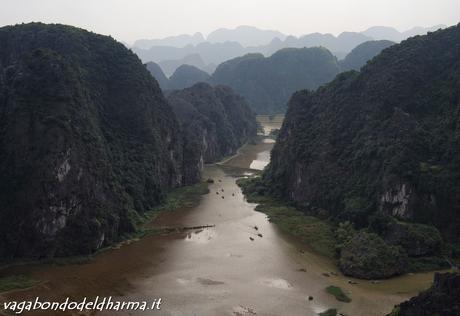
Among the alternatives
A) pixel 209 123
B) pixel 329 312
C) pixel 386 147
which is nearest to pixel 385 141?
pixel 386 147

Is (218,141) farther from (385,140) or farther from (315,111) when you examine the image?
(385,140)

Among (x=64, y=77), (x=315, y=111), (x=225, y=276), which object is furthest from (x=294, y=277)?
(x=315, y=111)

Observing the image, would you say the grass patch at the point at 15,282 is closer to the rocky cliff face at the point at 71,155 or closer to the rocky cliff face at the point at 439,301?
the rocky cliff face at the point at 71,155

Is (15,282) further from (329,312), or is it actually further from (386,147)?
(386,147)

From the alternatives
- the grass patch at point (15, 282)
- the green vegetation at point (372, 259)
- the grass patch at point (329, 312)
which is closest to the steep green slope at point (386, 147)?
the green vegetation at point (372, 259)

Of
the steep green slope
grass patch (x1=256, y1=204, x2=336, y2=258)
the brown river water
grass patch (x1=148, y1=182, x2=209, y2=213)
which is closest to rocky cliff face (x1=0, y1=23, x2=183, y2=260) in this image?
grass patch (x1=148, y1=182, x2=209, y2=213)
